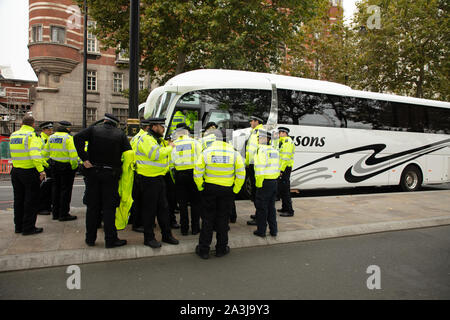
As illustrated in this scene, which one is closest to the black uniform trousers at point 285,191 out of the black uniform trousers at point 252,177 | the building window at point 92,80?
the black uniform trousers at point 252,177

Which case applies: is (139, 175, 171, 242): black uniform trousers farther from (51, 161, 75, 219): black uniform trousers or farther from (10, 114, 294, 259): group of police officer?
(51, 161, 75, 219): black uniform trousers

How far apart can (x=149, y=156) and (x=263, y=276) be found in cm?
224

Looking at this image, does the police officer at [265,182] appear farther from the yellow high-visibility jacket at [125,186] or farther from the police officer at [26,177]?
the police officer at [26,177]

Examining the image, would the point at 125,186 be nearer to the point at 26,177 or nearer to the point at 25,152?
the point at 26,177

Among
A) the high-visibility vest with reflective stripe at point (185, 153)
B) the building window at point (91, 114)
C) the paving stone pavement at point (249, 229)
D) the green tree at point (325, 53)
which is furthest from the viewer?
the building window at point (91, 114)

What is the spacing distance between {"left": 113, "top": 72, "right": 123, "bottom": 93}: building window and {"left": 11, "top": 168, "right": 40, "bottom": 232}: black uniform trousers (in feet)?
83.6

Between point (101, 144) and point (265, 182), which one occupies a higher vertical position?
→ point (101, 144)

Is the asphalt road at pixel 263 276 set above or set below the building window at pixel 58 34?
below

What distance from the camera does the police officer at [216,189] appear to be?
4.61 meters

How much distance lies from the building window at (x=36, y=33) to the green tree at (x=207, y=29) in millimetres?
11272

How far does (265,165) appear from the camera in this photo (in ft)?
17.5

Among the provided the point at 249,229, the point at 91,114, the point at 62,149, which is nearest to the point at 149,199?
the point at 249,229

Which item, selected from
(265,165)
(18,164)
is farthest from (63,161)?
(265,165)

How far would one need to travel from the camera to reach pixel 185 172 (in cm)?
547
